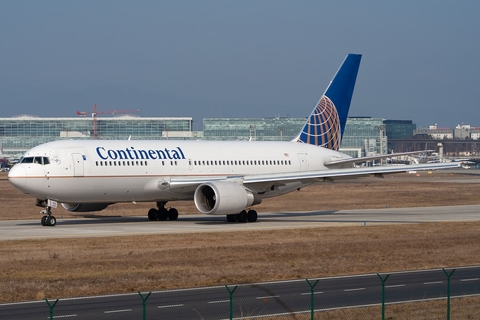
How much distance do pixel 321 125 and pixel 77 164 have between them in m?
19.8

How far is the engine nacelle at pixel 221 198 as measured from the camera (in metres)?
40.6

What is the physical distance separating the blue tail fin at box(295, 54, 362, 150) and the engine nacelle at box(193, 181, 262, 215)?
11.7 metres

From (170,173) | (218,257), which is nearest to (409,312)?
(218,257)

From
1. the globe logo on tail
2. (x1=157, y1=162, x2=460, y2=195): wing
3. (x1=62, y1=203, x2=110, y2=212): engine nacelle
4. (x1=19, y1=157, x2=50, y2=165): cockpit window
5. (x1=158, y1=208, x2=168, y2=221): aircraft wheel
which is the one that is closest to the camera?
(x1=19, y1=157, x2=50, y2=165): cockpit window

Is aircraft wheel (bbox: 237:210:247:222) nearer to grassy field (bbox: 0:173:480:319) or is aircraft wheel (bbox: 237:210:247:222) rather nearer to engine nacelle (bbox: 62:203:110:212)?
grassy field (bbox: 0:173:480:319)

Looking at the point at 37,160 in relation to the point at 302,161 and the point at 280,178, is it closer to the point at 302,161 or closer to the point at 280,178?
the point at 280,178

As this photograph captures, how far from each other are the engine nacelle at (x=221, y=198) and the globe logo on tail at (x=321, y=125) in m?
11.6

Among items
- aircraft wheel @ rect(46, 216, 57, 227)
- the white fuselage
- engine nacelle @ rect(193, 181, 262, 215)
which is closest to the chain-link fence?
engine nacelle @ rect(193, 181, 262, 215)

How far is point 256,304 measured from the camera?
1911 centimetres

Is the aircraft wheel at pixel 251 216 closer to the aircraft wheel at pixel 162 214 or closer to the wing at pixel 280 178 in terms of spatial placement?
the wing at pixel 280 178

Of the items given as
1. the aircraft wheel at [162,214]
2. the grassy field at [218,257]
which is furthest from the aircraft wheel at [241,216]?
the grassy field at [218,257]

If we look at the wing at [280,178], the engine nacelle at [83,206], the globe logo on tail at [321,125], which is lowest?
the engine nacelle at [83,206]

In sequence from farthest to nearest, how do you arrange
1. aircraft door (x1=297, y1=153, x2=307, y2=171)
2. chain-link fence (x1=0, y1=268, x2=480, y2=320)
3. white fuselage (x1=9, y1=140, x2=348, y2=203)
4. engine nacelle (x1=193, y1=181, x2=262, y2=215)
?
aircraft door (x1=297, y1=153, x2=307, y2=171)
engine nacelle (x1=193, y1=181, x2=262, y2=215)
white fuselage (x1=9, y1=140, x2=348, y2=203)
chain-link fence (x1=0, y1=268, x2=480, y2=320)

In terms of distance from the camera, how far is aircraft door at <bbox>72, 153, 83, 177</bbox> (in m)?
39.3
